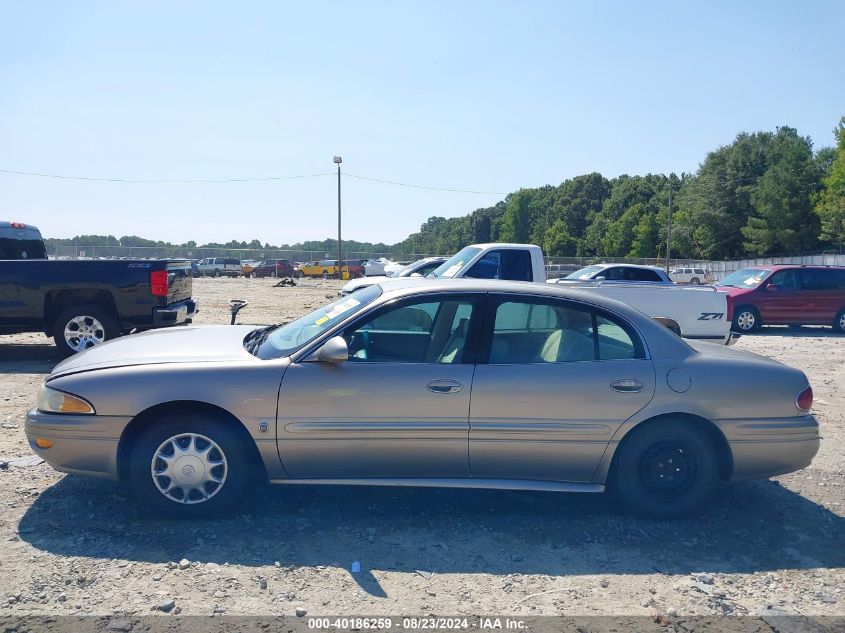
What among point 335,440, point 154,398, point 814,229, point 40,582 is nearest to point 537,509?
point 335,440

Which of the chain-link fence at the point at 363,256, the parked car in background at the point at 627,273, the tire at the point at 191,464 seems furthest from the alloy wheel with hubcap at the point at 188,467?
the chain-link fence at the point at 363,256

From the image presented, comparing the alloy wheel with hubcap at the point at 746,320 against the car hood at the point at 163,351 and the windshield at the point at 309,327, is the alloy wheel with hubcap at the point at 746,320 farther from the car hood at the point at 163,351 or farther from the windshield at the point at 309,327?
the car hood at the point at 163,351

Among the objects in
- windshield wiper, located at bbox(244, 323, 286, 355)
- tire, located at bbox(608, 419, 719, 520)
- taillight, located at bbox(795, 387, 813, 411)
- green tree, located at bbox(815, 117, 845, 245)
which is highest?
green tree, located at bbox(815, 117, 845, 245)

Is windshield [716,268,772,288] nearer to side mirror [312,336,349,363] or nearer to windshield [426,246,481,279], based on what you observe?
windshield [426,246,481,279]

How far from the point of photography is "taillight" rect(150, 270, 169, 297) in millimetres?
9391

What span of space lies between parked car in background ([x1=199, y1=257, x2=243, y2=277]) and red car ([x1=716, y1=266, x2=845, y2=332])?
45.5m

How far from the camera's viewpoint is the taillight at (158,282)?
939 cm

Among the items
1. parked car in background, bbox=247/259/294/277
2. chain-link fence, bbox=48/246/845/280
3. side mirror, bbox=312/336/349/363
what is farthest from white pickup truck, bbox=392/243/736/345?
parked car in background, bbox=247/259/294/277

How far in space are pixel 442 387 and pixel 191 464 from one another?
5.27 ft

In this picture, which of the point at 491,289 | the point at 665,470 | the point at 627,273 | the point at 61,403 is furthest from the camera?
the point at 627,273

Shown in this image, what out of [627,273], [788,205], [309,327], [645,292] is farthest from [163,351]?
[788,205]

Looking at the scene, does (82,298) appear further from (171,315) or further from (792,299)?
(792,299)

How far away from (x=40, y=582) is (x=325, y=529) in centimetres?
153

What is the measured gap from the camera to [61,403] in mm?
4234
